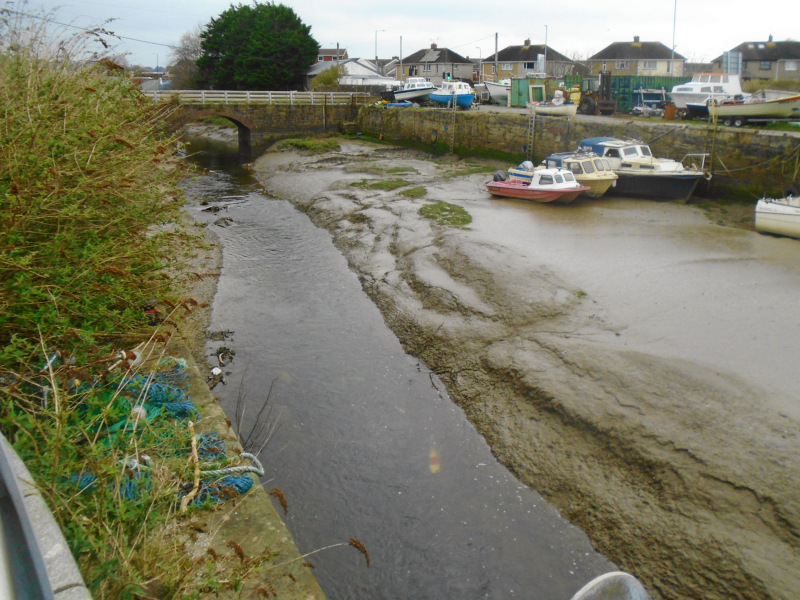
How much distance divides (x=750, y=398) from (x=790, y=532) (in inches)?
88.6

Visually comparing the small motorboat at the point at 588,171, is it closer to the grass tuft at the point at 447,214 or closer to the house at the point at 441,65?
the grass tuft at the point at 447,214

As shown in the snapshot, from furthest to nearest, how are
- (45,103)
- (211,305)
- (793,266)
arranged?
(793,266) < (211,305) < (45,103)

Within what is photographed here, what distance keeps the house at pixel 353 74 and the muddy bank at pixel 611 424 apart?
3742 centimetres

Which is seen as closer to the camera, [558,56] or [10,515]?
[10,515]

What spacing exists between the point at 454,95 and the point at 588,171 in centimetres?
1408

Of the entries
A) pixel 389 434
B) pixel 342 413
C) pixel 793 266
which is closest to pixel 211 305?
pixel 342 413

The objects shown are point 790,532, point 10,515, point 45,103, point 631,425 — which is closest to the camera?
point 10,515

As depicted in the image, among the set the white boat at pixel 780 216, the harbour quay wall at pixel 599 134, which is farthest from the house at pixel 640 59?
the white boat at pixel 780 216

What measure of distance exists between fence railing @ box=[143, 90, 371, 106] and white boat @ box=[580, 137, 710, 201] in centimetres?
2073

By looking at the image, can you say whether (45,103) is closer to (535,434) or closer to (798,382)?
(535,434)

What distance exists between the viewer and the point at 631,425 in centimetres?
741

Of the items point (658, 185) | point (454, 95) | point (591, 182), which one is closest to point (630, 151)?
point (658, 185)

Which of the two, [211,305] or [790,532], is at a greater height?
[211,305]

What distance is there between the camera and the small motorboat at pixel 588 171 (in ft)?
65.3
